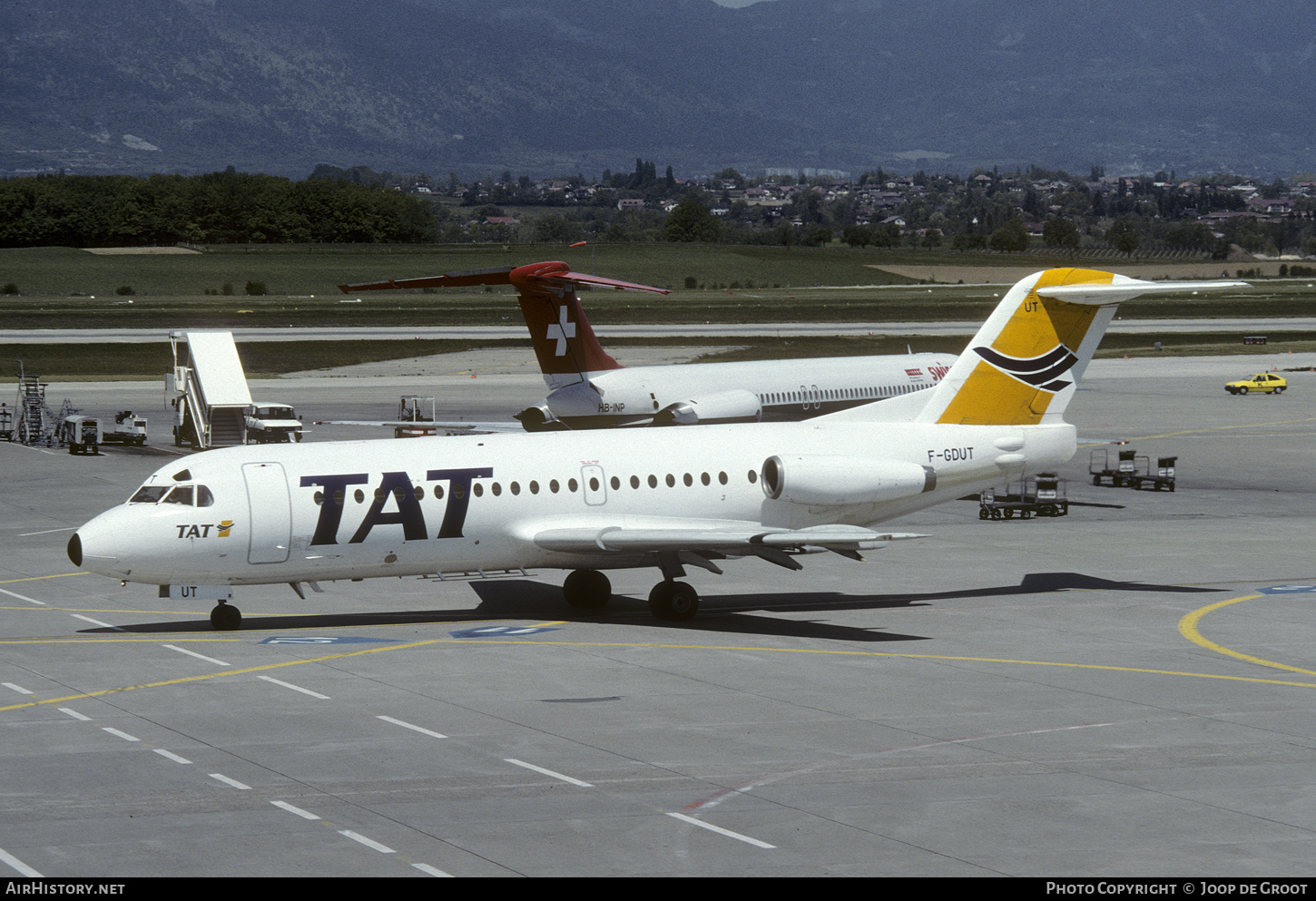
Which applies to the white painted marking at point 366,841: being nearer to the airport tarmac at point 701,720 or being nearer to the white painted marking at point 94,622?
the airport tarmac at point 701,720

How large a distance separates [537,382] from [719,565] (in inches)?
2302

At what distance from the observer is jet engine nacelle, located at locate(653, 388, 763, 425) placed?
55.9 metres

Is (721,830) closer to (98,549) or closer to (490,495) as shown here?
(490,495)

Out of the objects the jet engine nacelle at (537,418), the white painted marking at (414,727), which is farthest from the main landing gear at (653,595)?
the jet engine nacelle at (537,418)

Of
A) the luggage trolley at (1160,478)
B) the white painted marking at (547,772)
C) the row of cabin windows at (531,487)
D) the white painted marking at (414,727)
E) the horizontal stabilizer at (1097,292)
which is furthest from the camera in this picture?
the luggage trolley at (1160,478)

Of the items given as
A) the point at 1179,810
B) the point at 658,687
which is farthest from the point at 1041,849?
the point at 658,687

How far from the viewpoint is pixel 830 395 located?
61.3 meters

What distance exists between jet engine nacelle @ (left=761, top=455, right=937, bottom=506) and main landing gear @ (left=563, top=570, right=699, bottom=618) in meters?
3.12

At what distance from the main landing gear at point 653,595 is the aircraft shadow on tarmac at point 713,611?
246 mm

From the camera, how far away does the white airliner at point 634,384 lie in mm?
56375

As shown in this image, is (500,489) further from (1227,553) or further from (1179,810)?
(1227,553)

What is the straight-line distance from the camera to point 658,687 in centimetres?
2705

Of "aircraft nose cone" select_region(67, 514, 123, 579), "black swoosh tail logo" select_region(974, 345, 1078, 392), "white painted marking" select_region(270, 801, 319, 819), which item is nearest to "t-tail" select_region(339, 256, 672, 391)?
"black swoosh tail logo" select_region(974, 345, 1078, 392)

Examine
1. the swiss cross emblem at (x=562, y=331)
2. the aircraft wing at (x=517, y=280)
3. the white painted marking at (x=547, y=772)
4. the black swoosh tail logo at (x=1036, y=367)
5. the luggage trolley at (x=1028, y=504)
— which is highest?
the aircraft wing at (x=517, y=280)
